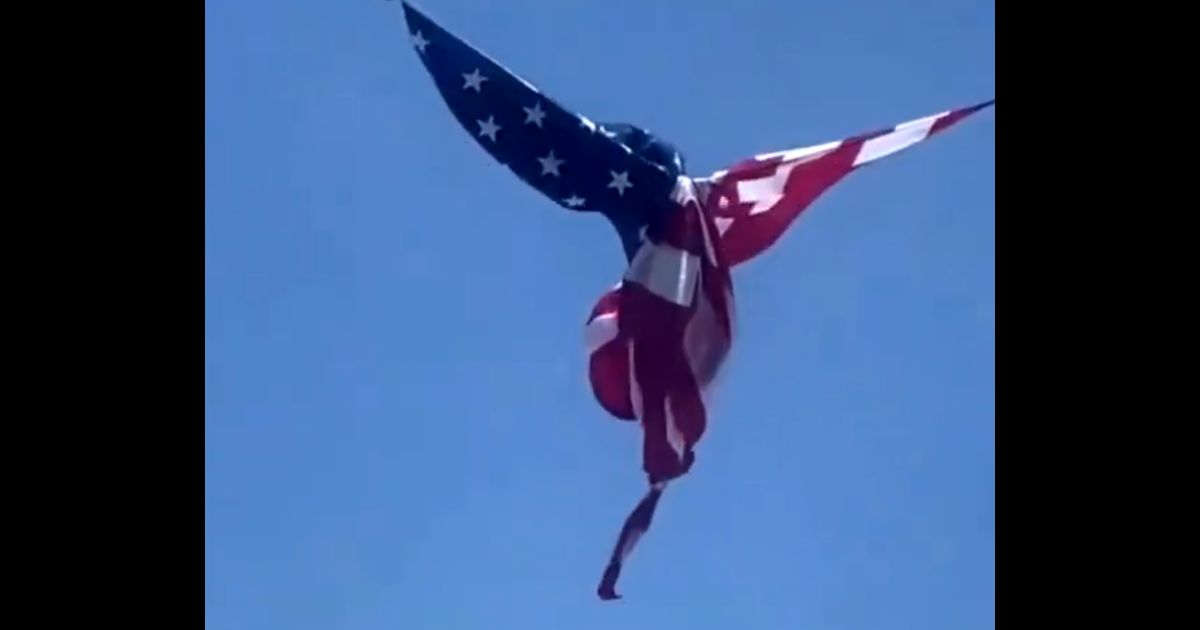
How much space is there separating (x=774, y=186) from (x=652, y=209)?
1.10 metres

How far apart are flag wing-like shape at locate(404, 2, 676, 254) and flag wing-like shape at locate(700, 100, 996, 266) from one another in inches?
22.4

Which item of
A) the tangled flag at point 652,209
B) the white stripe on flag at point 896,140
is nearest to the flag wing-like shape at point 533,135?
the tangled flag at point 652,209

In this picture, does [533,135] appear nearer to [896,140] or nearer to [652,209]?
[652,209]

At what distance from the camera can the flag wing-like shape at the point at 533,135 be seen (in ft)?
61.3

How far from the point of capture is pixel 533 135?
18.7 meters

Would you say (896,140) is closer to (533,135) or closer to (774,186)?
(774,186)

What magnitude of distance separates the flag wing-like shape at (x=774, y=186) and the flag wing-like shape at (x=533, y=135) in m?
0.57

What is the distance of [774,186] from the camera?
1880 cm

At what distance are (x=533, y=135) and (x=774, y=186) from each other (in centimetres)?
218

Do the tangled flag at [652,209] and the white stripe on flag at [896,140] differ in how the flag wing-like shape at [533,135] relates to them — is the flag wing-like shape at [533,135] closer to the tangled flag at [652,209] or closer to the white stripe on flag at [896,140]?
the tangled flag at [652,209]

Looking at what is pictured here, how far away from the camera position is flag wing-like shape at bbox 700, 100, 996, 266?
18.4 m

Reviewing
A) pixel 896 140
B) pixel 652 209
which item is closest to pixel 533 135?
pixel 652 209
